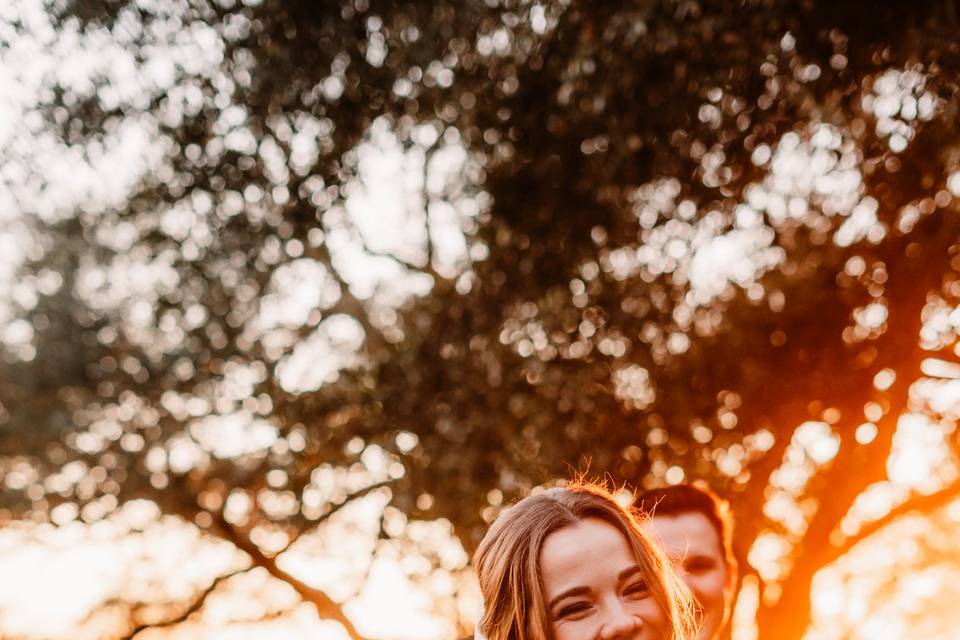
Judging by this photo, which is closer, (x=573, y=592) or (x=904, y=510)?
(x=573, y=592)

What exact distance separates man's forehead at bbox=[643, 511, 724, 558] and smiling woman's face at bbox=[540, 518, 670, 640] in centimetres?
152

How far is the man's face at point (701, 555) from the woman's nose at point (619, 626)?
5.40ft

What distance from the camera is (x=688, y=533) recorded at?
4094 millimetres

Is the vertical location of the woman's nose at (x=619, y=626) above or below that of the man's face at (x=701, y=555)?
below

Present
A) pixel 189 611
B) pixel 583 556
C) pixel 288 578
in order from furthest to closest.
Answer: pixel 189 611 < pixel 288 578 < pixel 583 556

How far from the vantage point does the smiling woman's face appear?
2.35m

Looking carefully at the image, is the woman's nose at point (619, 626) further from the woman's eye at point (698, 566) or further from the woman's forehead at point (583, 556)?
the woman's eye at point (698, 566)

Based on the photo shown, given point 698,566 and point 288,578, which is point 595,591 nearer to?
point 698,566

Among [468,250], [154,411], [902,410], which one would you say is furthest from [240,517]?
[902,410]

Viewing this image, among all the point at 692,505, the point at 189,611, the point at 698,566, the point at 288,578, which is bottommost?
the point at 698,566

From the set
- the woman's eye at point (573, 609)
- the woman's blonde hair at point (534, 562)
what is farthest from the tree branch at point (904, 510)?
the woman's eye at point (573, 609)

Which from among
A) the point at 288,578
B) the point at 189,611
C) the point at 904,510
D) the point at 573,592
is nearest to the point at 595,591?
Result: the point at 573,592

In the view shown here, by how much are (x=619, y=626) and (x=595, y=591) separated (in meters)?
0.11

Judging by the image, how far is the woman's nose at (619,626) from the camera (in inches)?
91.4
